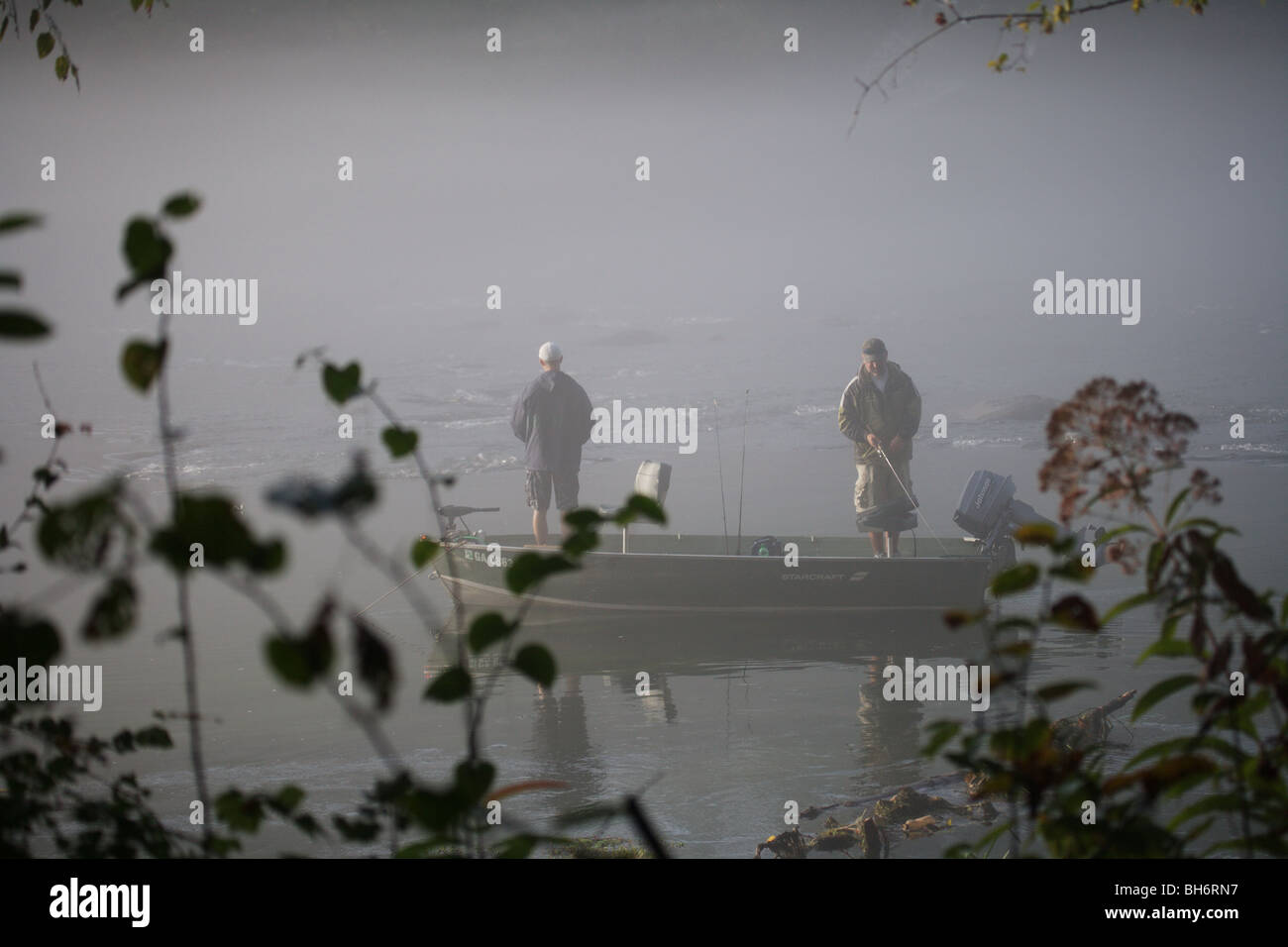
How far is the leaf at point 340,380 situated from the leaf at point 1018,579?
1.76 feet

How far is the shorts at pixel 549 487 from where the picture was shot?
8.16 m

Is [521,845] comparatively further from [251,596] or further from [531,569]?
[251,596]

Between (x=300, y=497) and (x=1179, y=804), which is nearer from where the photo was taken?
(x=300, y=497)

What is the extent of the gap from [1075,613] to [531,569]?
41 cm

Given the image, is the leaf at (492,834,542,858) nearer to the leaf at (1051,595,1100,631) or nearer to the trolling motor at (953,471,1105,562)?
the leaf at (1051,595,1100,631)

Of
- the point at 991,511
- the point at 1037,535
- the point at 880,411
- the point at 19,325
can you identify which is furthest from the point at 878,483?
the point at 19,325

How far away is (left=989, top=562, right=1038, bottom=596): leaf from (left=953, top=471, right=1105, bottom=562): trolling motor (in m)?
6.89

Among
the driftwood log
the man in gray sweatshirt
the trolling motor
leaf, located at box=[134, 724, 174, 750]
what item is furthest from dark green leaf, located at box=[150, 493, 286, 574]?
the man in gray sweatshirt

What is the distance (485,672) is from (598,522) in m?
6.12

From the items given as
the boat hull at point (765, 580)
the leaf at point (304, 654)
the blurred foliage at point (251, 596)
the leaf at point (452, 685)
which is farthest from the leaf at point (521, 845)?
Answer: the boat hull at point (765, 580)

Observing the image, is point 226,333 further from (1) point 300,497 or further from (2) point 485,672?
(1) point 300,497

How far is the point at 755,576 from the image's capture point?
25.0 feet
